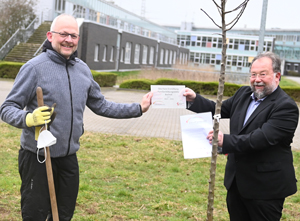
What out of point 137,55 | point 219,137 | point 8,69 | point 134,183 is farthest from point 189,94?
point 137,55

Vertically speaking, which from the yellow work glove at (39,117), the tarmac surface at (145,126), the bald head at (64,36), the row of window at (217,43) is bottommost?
the tarmac surface at (145,126)

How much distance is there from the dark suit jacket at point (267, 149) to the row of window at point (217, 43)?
223 ft

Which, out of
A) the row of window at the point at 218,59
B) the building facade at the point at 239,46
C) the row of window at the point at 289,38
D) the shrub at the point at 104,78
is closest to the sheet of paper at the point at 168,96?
the shrub at the point at 104,78

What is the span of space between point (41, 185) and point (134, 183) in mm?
3402

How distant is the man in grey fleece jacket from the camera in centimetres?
307

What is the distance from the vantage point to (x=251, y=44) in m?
69.7

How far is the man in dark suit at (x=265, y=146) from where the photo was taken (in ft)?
10.1

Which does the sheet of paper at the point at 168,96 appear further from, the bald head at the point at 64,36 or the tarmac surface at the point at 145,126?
the tarmac surface at the point at 145,126

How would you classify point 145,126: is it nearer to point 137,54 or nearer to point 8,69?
point 8,69

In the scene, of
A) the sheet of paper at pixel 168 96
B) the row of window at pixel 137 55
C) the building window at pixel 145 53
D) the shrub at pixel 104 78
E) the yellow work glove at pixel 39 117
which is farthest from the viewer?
the building window at pixel 145 53

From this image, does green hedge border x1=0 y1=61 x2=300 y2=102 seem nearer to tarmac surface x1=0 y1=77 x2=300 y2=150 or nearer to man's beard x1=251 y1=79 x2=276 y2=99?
tarmac surface x1=0 y1=77 x2=300 y2=150

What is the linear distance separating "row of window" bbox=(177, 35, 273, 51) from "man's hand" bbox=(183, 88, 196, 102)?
221 ft

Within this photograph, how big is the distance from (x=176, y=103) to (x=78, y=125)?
0.96 meters

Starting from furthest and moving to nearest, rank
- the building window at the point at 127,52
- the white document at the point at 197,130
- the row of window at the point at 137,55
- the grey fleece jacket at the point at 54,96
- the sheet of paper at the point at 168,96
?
the building window at the point at 127,52 < the row of window at the point at 137,55 < the sheet of paper at the point at 168,96 < the white document at the point at 197,130 < the grey fleece jacket at the point at 54,96
